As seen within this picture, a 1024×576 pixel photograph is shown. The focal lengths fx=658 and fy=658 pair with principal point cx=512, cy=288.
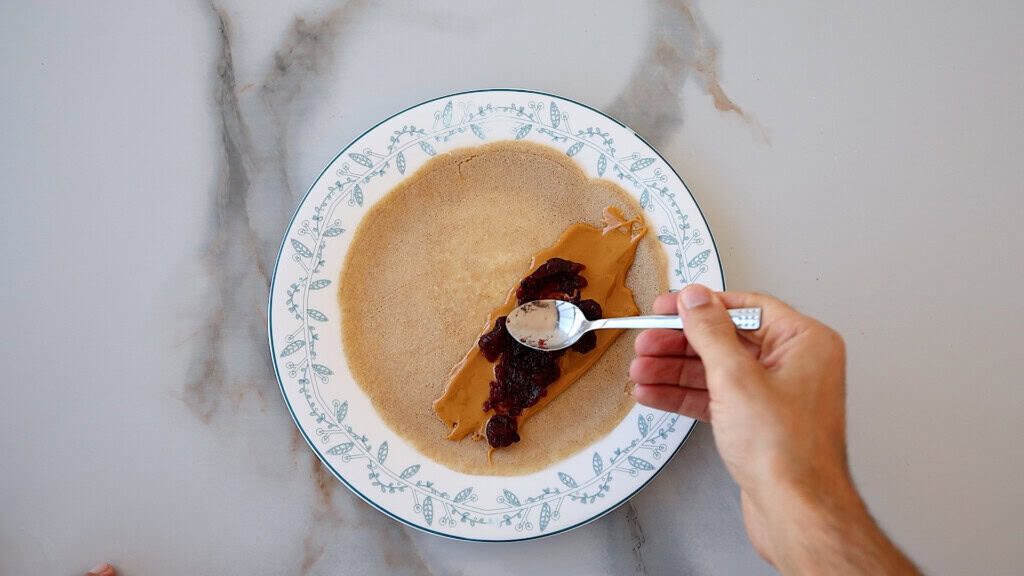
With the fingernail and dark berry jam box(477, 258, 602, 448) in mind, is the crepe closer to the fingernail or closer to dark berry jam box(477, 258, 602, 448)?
dark berry jam box(477, 258, 602, 448)

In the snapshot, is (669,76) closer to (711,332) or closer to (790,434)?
(711,332)

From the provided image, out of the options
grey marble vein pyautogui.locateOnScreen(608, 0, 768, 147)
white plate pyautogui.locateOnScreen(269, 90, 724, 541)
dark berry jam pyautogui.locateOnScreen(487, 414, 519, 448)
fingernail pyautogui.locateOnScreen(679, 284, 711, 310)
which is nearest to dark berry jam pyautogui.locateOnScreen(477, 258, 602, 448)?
dark berry jam pyautogui.locateOnScreen(487, 414, 519, 448)

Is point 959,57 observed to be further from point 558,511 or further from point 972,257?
point 558,511

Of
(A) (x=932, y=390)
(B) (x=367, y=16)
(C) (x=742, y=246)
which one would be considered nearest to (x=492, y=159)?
(B) (x=367, y=16)

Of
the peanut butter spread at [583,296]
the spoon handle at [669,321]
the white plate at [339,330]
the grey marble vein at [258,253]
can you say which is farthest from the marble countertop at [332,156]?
the spoon handle at [669,321]

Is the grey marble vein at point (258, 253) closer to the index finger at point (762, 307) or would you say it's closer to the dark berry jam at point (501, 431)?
the dark berry jam at point (501, 431)

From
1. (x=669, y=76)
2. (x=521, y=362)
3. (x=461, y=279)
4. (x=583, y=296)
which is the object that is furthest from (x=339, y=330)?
(x=669, y=76)
